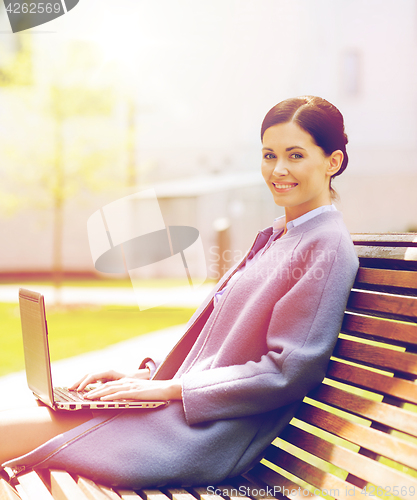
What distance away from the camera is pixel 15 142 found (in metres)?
10.7

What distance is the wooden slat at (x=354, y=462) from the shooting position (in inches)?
55.6

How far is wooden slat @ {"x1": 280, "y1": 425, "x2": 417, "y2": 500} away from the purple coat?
0.08 metres

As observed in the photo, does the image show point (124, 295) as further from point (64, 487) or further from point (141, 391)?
point (64, 487)

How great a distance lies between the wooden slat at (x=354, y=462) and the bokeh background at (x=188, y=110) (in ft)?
28.4

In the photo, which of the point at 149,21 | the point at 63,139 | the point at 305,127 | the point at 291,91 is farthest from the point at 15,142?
the point at 305,127

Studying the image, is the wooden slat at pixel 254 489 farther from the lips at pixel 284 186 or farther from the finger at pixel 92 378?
the lips at pixel 284 186

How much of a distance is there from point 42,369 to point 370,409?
1.08 m

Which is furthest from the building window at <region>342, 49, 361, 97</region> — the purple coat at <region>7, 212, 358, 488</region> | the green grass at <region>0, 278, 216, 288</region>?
the purple coat at <region>7, 212, 358, 488</region>

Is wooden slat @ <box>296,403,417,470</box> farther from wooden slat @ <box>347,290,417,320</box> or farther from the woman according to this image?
wooden slat @ <box>347,290,417,320</box>

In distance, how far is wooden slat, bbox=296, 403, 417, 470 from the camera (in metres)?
1.45

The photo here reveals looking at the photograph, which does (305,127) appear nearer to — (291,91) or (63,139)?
(63,139)

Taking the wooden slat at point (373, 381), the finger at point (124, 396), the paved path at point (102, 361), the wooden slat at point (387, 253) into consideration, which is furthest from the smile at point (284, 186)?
the paved path at point (102, 361)

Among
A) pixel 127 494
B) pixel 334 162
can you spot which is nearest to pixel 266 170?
pixel 334 162

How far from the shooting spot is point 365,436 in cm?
159
